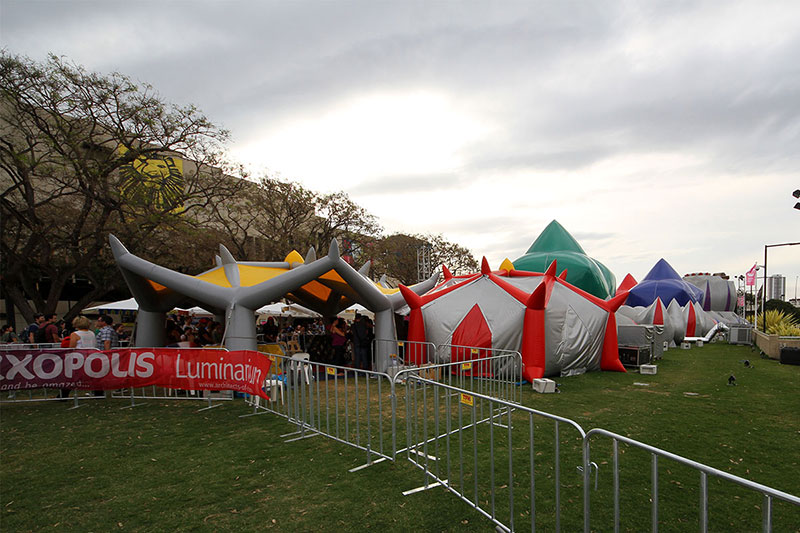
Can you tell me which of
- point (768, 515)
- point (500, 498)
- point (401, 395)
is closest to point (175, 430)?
point (401, 395)

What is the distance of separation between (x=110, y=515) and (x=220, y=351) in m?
3.83

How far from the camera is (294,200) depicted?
25219 mm

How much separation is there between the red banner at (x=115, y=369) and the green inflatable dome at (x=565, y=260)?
690 inches

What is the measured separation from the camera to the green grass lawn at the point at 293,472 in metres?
4.09

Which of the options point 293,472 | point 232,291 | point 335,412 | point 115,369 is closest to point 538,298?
point 335,412

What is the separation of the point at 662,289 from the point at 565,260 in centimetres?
1091

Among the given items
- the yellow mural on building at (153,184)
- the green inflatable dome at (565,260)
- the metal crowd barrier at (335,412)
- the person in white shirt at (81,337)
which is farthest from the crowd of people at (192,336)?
the green inflatable dome at (565,260)

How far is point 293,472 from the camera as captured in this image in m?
5.22

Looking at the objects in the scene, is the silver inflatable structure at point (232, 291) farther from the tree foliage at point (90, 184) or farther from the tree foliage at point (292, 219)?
the tree foliage at point (292, 219)

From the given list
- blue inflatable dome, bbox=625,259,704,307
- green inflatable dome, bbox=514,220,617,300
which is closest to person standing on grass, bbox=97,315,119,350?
green inflatable dome, bbox=514,220,617,300

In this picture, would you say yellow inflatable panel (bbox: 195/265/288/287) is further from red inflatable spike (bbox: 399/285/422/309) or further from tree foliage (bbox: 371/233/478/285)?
tree foliage (bbox: 371/233/478/285)

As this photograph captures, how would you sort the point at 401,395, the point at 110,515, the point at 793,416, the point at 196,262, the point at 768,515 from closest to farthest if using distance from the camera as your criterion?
the point at 768,515
the point at 110,515
the point at 793,416
the point at 401,395
the point at 196,262

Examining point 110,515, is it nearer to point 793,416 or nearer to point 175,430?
point 175,430

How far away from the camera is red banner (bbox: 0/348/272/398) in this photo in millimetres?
8008
